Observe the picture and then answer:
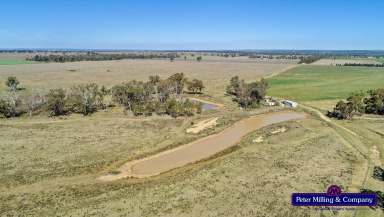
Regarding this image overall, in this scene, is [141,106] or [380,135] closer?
[380,135]

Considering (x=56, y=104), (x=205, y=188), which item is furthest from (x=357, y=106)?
(x=56, y=104)

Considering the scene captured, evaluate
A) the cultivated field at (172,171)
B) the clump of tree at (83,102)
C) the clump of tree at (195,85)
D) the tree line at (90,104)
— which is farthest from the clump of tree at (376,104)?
the clump of tree at (83,102)

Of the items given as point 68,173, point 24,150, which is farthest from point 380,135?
point 24,150

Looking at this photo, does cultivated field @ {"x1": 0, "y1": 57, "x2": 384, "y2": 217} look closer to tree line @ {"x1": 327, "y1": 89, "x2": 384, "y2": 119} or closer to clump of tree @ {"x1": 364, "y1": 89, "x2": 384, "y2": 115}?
tree line @ {"x1": 327, "y1": 89, "x2": 384, "y2": 119}

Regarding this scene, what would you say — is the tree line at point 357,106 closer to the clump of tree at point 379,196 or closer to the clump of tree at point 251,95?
the clump of tree at point 251,95

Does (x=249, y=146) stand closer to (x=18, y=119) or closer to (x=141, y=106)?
(x=141, y=106)

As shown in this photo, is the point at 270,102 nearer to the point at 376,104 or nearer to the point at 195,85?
the point at 195,85

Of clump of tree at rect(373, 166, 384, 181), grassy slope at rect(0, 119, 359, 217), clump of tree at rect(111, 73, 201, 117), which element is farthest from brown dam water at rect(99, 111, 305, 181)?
clump of tree at rect(373, 166, 384, 181)

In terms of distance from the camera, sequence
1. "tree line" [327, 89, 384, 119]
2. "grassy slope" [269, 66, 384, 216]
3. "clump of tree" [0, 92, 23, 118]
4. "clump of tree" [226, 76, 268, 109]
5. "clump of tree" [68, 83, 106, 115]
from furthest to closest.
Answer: "clump of tree" [226, 76, 268, 109], "clump of tree" [68, 83, 106, 115], "clump of tree" [0, 92, 23, 118], "tree line" [327, 89, 384, 119], "grassy slope" [269, 66, 384, 216]
